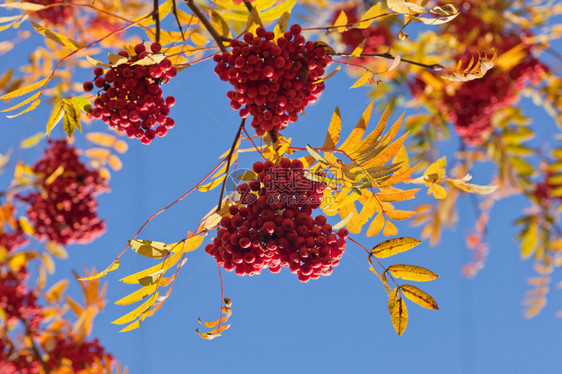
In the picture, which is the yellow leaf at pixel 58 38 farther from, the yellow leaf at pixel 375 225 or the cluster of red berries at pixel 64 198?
the cluster of red berries at pixel 64 198

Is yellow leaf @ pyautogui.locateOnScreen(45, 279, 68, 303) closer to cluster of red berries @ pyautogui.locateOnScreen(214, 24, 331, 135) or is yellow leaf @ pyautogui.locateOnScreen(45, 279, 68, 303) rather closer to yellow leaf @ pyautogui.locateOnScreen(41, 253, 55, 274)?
yellow leaf @ pyautogui.locateOnScreen(41, 253, 55, 274)

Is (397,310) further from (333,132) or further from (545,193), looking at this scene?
(545,193)

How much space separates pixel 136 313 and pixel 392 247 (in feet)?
1.69

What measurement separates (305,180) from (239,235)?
0.16 m

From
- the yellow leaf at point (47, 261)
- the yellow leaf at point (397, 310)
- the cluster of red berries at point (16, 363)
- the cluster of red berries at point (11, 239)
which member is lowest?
the yellow leaf at point (397, 310)

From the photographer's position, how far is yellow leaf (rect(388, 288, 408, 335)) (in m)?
0.86

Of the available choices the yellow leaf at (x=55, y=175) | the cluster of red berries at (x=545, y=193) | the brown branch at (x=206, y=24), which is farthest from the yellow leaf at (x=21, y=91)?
the cluster of red berries at (x=545, y=193)

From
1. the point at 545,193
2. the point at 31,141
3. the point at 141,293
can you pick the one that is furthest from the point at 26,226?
the point at 545,193

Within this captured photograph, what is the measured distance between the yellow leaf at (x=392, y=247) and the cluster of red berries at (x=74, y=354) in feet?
6.15

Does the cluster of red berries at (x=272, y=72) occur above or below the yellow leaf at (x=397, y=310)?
above

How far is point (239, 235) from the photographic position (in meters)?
0.89

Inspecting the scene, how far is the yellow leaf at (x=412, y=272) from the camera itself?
0.87 metres

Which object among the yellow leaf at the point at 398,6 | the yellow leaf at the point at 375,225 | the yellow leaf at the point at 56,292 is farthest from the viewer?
the yellow leaf at the point at 56,292

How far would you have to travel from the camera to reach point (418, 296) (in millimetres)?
882
